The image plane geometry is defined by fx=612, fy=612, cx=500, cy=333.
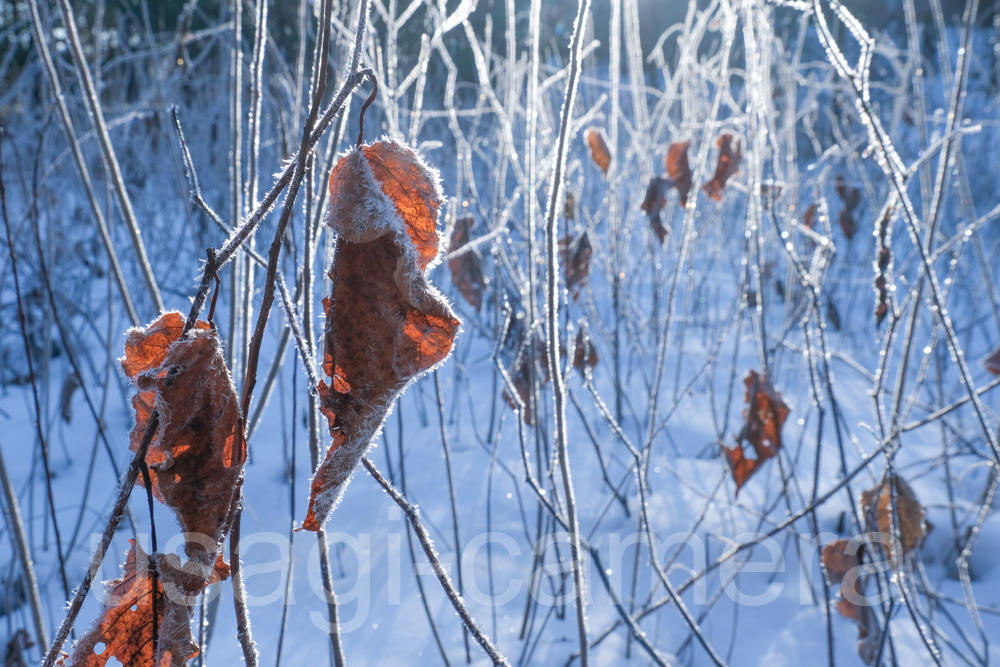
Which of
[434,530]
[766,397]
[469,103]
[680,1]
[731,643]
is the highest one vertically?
[680,1]

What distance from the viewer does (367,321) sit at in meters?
0.28

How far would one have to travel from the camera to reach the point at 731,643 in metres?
1.00

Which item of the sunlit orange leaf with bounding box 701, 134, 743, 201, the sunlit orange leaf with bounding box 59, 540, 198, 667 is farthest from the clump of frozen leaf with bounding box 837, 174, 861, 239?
the sunlit orange leaf with bounding box 59, 540, 198, 667

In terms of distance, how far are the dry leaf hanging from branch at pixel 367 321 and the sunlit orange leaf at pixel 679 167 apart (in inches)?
41.6

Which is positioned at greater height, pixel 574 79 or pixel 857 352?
pixel 574 79

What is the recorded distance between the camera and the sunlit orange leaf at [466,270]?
1.37 m

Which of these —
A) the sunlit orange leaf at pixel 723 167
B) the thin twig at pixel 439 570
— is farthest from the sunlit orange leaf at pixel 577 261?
the thin twig at pixel 439 570

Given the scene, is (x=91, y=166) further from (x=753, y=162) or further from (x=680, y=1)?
(x=680, y=1)

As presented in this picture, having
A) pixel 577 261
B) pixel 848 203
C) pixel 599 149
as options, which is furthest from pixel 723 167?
pixel 848 203

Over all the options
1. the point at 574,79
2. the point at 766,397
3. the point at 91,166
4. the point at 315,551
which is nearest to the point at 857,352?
the point at 766,397

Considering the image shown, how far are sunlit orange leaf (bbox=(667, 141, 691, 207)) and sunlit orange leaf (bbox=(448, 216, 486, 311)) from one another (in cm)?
45

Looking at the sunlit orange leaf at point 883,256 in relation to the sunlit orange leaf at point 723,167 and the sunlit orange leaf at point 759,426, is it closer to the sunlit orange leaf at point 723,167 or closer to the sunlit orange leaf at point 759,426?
the sunlit orange leaf at point 759,426

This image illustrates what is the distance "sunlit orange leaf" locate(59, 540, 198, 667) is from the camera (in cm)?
30

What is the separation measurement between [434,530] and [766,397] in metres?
0.68
